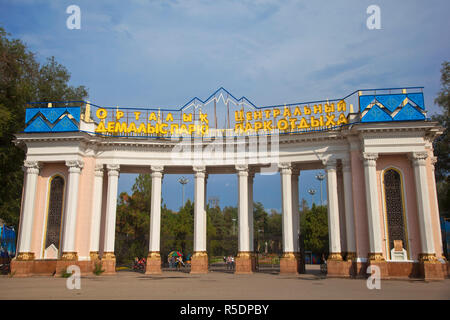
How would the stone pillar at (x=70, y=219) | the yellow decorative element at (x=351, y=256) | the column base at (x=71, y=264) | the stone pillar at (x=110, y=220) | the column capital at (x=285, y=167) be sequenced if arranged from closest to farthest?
1. the column base at (x=71, y=264)
2. the yellow decorative element at (x=351, y=256)
3. the stone pillar at (x=70, y=219)
4. the stone pillar at (x=110, y=220)
5. the column capital at (x=285, y=167)

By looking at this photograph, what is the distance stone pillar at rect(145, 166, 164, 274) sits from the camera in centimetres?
3058

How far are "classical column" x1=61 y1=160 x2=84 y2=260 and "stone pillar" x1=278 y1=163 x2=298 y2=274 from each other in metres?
15.9

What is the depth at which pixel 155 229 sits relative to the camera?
1233 inches

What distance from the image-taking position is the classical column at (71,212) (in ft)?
93.2

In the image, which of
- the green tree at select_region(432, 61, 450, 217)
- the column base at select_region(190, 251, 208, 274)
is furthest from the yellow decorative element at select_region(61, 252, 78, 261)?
the green tree at select_region(432, 61, 450, 217)

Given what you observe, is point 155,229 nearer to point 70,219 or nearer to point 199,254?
point 199,254

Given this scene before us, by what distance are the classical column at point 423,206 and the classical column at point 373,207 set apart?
2.58m

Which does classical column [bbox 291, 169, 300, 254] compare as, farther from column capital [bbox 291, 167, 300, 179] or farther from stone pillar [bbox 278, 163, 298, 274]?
stone pillar [bbox 278, 163, 298, 274]

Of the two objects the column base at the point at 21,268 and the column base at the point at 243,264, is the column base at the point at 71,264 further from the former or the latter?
the column base at the point at 243,264

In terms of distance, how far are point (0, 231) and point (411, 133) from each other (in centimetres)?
3990

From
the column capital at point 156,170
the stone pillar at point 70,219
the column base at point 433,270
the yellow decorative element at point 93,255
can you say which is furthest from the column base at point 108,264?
the column base at point 433,270
